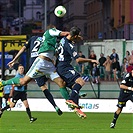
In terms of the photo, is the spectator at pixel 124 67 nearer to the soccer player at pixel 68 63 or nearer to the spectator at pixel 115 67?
the spectator at pixel 115 67

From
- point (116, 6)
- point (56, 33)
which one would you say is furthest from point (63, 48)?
point (116, 6)

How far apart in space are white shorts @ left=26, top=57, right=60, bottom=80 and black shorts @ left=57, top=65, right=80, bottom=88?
22 cm

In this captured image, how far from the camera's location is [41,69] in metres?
20.6

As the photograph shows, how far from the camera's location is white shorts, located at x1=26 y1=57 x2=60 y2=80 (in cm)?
2055

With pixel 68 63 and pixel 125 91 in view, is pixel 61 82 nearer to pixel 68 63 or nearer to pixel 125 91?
pixel 68 63

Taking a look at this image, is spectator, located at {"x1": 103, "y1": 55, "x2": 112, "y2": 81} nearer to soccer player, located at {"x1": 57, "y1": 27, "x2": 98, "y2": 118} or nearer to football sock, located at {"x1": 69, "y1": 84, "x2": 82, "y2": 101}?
soccer player, located at {"x1": 57, "y1": 27, "x2": 98, "y2": 118}

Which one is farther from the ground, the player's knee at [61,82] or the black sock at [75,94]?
the player's knee at [61,82]

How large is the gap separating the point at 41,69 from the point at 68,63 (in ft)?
2.49

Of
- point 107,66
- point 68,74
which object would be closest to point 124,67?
point 107,66

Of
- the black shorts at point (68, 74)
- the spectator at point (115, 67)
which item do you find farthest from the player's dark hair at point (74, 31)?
the spectator at point (115, 67)

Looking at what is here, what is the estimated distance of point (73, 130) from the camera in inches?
786

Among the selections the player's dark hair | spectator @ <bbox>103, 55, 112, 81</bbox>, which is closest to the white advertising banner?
spectator @ <bbox>103, 55, 112, 81</bbox>

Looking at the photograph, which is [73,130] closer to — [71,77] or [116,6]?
[71,77]

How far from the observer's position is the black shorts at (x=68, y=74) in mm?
20359
